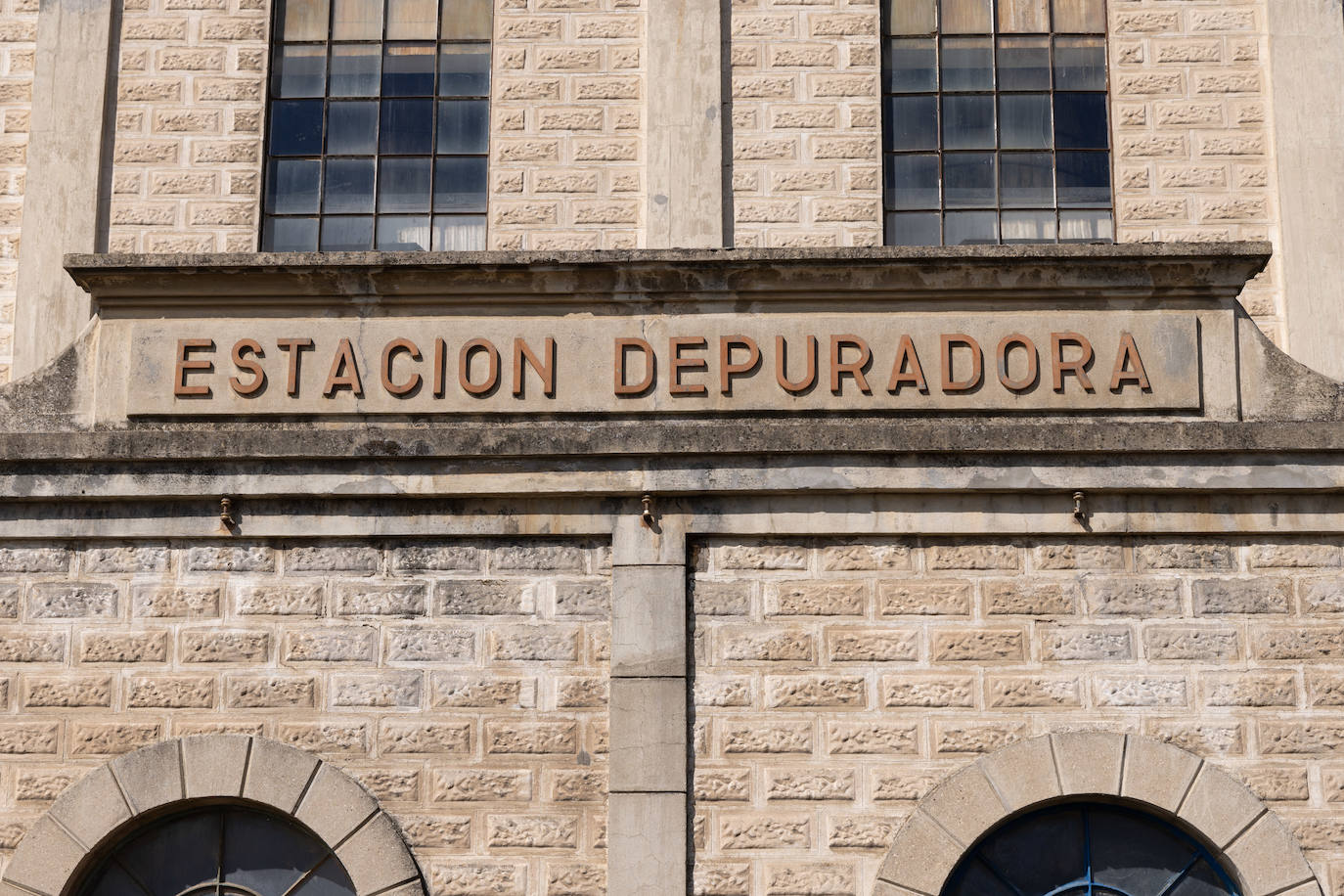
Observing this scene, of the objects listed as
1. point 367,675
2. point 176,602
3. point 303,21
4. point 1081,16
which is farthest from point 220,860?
point 1081,16

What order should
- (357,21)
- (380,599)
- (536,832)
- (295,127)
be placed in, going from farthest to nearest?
(357,21) → (295,127) → (380,599) → (536,832)

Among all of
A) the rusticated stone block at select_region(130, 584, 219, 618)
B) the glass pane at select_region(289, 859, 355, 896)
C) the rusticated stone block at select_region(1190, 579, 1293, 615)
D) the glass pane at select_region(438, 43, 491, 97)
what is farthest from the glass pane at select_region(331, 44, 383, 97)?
the rusticated stone block at select_region(1190, 579, 1293, 615)

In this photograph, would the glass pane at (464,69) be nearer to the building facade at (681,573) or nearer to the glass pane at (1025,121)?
the building facade at (681,573)

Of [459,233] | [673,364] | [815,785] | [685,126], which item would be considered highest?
[685,126]

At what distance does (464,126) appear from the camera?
1159cm

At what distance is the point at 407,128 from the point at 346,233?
31.4 inches

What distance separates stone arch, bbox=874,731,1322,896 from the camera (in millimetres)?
9297

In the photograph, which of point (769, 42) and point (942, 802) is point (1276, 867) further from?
point (769, 42)

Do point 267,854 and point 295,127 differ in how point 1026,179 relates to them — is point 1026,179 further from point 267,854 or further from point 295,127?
point 267,854

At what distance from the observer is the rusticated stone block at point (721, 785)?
9586 mm

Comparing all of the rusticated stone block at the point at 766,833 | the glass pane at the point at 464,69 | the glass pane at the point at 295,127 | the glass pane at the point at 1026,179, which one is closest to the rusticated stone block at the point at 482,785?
the rusticated stone block at the point at 766,833

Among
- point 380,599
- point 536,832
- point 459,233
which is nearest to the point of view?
point 536,832

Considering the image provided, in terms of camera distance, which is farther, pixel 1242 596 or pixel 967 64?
pixel 967 64

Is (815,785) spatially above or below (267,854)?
above
